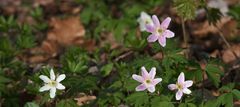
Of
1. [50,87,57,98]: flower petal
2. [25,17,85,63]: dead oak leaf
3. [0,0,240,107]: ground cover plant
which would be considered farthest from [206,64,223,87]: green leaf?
[25,17,85,63]: dead oak leaf

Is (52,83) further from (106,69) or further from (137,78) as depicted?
(106,69)

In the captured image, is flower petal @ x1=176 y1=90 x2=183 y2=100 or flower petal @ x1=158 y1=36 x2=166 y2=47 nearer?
flower petal @ x1=176 y1=90 x2=183 y2=100

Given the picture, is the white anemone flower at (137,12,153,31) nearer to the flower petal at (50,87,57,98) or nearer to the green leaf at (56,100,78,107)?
the green leaf at (56,100,78,107)

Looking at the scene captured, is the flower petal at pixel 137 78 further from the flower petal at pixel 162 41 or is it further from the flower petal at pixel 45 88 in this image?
the flower petal at pixel 45 88

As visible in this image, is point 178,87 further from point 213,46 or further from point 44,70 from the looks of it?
point 213,46

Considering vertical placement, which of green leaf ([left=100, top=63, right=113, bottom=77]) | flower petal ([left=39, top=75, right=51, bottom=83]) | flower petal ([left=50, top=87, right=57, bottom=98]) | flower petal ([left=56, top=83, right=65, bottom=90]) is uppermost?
green leaf ([left=100, top=63, right=113, bottom=77])

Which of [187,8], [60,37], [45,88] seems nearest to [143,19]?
[60,37]

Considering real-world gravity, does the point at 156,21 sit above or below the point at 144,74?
above
